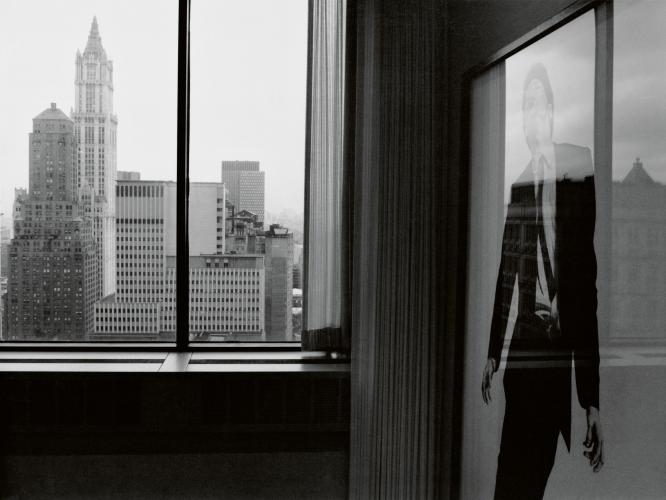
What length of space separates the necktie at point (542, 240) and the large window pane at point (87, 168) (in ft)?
4.72

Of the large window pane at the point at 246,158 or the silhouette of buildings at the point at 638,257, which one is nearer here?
the silhouette of buildings at the point at 638,257

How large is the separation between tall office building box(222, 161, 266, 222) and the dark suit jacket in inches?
43.5

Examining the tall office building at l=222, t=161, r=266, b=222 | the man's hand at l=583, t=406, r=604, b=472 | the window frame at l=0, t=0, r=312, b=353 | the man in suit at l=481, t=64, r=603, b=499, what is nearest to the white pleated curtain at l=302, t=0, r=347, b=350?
the window frame at l=0, t=0, r=312, b=353

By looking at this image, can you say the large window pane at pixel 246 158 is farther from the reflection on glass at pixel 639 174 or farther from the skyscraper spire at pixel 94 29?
the reflection on glass at pixel 639 174

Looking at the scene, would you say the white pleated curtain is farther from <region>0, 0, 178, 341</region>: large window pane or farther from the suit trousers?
the suit trousers

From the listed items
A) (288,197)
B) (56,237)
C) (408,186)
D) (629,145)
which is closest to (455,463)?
(408,186)

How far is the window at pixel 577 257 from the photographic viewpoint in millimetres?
836

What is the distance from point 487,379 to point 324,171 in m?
0.96

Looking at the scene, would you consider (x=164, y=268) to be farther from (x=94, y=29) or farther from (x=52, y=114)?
(x=94, y=29)

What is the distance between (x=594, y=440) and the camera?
0.98 m

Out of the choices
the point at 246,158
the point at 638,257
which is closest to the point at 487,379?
the point at 638,257

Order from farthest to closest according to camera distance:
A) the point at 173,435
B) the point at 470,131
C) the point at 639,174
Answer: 1. the point at 173,435
2. the point at 470,131
3. the point at 639,174

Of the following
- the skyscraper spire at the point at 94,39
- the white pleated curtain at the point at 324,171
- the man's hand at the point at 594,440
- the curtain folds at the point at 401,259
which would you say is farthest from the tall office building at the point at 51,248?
the man's hand at the point at 594,440

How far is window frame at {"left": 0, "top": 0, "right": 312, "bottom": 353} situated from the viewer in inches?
85.8
